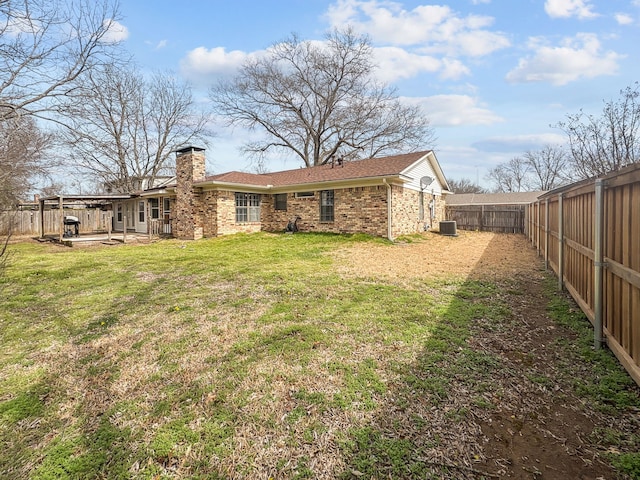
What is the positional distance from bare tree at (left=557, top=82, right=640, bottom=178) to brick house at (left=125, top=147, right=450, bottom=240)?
6096 millimetres

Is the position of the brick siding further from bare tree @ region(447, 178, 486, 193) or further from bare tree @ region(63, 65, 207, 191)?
bare tree @ region(447, 178, 486, 193)

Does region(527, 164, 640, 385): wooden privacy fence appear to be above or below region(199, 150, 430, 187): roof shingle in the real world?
below

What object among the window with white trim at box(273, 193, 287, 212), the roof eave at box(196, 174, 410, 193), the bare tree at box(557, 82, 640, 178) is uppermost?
the bare tree at box(557, 82, 640, 178)

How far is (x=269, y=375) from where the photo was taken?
3.06 meters

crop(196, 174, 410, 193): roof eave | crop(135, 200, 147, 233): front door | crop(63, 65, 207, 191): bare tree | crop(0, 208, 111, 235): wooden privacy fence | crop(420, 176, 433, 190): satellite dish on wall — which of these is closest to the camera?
crop(196, 174, 410, 193): roof eave

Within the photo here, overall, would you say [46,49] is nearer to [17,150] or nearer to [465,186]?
[17,150]

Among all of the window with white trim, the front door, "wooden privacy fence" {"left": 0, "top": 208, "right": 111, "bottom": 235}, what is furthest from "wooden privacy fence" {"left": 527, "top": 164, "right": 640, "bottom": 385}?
"wooden privacy fence" {"left": 0, "top": 208, "right": 111, "bottom": 235}

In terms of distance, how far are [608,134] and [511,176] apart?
37.3 m

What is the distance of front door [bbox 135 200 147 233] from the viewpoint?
58.8 ft

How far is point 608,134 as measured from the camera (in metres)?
13.7

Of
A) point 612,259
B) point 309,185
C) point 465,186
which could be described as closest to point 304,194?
point 309,185

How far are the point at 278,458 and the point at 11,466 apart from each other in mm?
1736

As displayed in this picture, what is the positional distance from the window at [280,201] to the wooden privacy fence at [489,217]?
36.2 feet

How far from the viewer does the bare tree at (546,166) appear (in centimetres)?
3700
